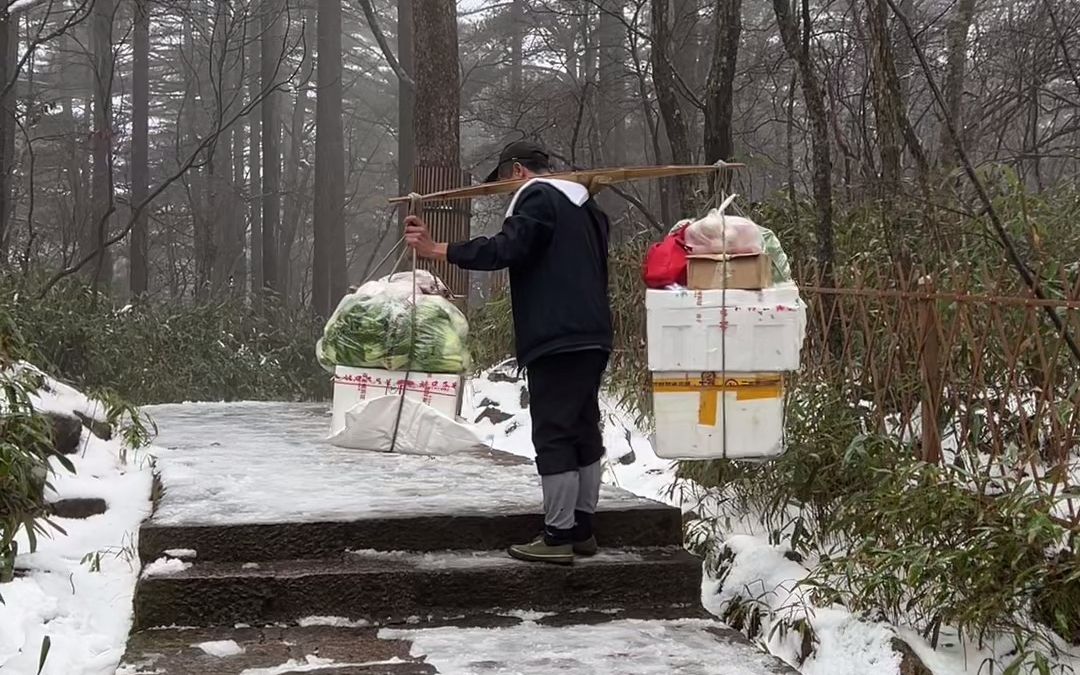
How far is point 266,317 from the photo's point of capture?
1401cm

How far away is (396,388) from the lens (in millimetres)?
4605

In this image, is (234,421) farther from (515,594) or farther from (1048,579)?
(1048,579)

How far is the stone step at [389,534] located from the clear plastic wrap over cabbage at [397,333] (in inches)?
27.7

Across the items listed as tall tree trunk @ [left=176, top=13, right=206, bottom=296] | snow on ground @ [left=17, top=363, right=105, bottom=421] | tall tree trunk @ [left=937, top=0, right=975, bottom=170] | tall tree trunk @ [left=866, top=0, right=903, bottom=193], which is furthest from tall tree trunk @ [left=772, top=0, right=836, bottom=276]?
tall tree trunk @ [left=176, top=13, right=206, bottom=296]

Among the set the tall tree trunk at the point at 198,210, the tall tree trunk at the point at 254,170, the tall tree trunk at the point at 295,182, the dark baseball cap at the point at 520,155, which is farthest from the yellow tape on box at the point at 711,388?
the tall tree trunk at the point at 254,170

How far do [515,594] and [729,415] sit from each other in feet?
3.28

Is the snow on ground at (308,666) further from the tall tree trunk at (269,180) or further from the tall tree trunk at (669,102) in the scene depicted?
the tall tree trunk at (269,180)

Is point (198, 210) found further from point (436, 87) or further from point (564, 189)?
point (564, 189)

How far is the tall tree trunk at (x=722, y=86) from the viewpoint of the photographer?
750 cm

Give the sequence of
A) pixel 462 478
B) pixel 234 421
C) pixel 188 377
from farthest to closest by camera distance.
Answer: pixel 188 377 → pixel 234 421 → pixel 462 478

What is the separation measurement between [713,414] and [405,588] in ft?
4.07

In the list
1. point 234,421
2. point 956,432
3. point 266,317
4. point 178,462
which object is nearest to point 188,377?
point 266,317

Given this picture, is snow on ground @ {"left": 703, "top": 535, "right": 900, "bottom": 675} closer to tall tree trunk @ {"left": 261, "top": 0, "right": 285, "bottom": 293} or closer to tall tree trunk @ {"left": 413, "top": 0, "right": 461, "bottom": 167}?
tall tree trunk @ {"left": 413, "top": 0, "right": 461, "bottom": 167}

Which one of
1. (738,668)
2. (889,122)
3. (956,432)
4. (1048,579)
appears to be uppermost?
(889,122)
